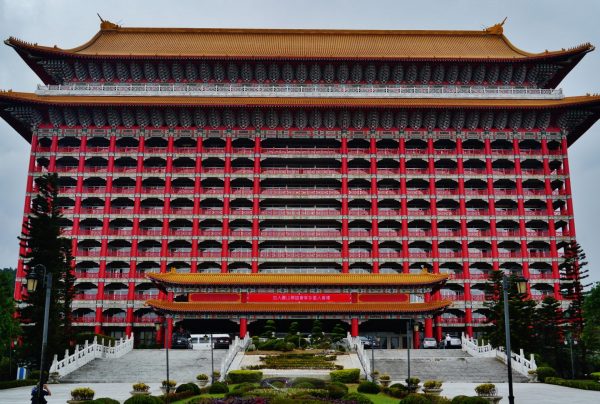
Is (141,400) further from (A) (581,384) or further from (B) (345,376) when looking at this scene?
(A) (581,384)

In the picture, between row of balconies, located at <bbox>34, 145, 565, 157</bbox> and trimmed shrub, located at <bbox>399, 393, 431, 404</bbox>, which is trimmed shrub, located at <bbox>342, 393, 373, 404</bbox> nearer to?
trimmed shrub, located at <bbox>399, 393, 431, 404</bbox>

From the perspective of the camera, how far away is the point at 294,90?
66.9 meters

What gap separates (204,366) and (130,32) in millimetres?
48549

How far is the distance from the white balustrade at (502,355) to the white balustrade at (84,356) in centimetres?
2699

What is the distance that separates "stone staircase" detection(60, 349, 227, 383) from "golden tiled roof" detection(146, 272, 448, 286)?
7204 millimetres

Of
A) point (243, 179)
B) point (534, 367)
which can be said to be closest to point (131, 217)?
point (243, 179)

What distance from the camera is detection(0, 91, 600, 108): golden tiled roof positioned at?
6159cm

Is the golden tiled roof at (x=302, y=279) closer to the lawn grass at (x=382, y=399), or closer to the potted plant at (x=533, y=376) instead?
the potted plant at (x=533, y=376)

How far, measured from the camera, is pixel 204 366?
40.5 m

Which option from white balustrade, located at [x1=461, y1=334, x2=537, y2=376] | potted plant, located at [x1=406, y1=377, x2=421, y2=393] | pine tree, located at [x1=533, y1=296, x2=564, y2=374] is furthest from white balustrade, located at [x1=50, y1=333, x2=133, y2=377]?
pine tree, located at [x1=533, y1=296, x2=564, y2=374]

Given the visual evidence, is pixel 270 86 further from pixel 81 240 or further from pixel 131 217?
pixel 81 240

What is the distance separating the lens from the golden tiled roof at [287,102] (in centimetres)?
6159

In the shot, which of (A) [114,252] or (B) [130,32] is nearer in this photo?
(A) [114,252]

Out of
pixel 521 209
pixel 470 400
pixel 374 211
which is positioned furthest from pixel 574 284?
pixel 470 400
